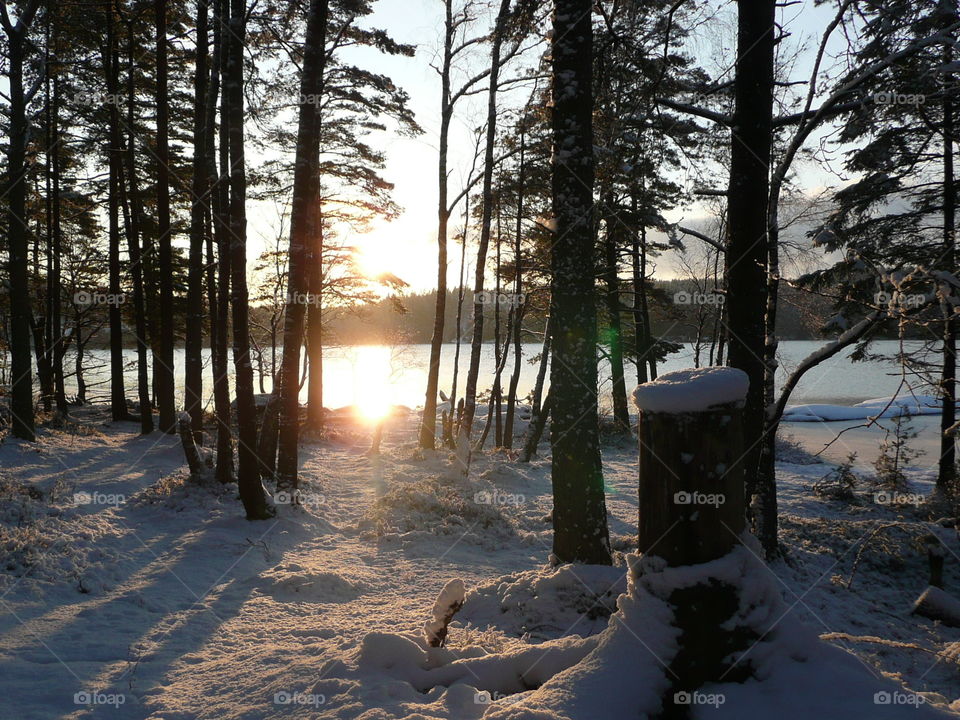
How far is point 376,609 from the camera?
5.27m

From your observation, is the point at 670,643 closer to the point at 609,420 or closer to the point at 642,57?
the point at 642,57

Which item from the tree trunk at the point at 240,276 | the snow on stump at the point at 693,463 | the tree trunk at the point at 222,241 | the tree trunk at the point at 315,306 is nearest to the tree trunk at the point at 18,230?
the tree trunk at the point at 222,241

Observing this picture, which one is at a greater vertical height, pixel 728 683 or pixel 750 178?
pixel 750 178

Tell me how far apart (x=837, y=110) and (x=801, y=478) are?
1343 cm

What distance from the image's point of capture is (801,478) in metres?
16.2

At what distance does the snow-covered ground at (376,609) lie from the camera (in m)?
2.24

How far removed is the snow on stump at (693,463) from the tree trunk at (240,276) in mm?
6940

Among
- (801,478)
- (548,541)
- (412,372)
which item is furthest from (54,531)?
(412,372)

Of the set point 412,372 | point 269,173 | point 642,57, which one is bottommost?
point 412,372

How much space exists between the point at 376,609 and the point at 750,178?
5.96m

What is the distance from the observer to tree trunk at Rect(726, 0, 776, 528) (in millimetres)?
5656

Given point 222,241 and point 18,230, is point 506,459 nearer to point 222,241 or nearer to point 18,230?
point 222,241

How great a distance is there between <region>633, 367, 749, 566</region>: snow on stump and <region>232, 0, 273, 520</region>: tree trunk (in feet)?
22.8

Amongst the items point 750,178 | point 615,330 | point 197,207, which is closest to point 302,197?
point 197,207
